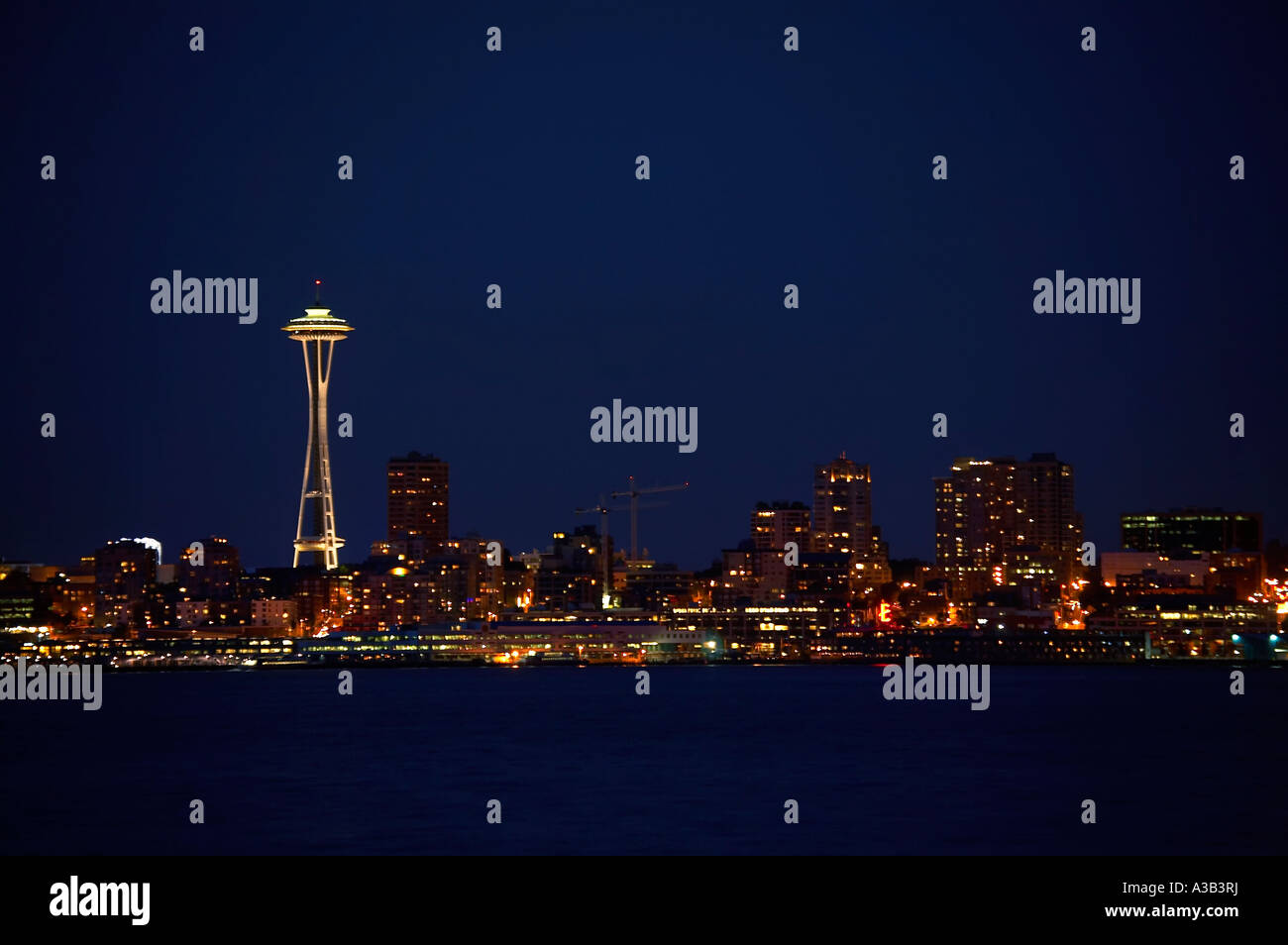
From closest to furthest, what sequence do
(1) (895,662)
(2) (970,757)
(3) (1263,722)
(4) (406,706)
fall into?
1. (2) (970,757)
2. (3) (1263,722)
3. (4) (406,706)
4. (1) (895,662)

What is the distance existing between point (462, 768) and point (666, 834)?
19.8 m

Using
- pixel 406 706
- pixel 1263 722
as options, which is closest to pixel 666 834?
pixel 1263 722

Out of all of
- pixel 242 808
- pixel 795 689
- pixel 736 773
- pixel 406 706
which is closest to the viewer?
pixel 242 808

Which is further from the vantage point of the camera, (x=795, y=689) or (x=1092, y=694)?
(x=795, y=689)

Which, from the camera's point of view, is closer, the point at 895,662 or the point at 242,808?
the point at 242,808

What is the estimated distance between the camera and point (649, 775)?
61031 mm

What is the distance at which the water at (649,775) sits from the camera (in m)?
44.0

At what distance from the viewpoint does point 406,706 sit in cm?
10806

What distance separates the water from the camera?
4403 centimetres

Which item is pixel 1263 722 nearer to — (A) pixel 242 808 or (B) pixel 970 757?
(B) pixel 970 757
